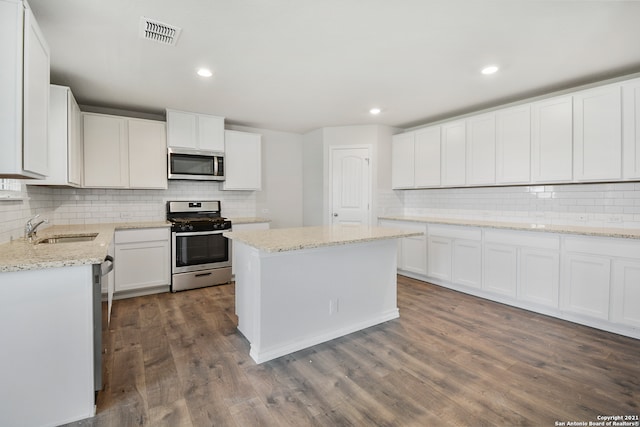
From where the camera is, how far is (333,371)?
218 centimetres

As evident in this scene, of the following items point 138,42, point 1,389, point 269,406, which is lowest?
point 269,406

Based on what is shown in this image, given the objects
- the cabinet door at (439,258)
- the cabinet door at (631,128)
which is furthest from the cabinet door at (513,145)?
the cabinet door at (439,258)

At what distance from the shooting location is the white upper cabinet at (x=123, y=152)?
3.71 meters

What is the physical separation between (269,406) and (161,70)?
298 cm

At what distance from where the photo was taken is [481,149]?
13.1 ft

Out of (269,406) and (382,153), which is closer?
(269,406)

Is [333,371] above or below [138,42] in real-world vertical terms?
below

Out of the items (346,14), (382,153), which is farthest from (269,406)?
(382,153)

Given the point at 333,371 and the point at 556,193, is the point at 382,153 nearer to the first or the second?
the point at 556,193

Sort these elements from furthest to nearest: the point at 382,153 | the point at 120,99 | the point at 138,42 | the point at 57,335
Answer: the point at 382,153, the point at 120,99, the point at 138,42, the point at 57,335

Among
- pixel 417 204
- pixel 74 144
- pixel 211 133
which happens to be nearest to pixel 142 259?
pixel 74 144

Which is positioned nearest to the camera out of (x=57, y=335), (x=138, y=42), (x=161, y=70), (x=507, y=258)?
(x=57, y=335)

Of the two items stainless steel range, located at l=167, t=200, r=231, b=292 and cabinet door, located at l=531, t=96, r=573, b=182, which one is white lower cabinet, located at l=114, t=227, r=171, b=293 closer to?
stainless steel range, located at l=167, t=200, r=231, b=292

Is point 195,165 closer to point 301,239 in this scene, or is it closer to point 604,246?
point 301,239
